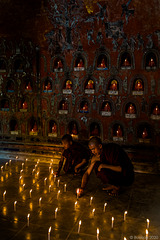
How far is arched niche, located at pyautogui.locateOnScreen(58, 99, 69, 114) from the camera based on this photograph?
414 inches

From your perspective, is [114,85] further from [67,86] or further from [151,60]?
[67,86]

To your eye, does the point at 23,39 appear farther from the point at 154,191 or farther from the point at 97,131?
the point at 154,191

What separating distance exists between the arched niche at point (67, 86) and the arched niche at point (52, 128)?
1507 millimetres

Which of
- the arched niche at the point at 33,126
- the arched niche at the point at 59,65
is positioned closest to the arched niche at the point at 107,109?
the arched niche at the point at 59,65

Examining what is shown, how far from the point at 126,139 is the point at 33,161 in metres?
3.98

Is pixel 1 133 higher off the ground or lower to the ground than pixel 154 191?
higher

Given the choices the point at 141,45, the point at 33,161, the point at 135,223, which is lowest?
the point at 135,223

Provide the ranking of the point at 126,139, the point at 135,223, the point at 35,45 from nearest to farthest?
the point at 135,223 → the point at 126,139 → the point at 35,45

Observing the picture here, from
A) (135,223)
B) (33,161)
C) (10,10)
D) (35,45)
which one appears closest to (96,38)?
(35,45)

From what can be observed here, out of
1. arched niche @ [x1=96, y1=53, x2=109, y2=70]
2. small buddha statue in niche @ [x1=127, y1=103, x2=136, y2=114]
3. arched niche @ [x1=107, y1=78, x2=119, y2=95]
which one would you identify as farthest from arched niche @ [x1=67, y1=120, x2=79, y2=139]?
arched niche @ [x1=96, y1=53, x2=109, y2=70]

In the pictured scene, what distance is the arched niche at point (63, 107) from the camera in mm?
10516

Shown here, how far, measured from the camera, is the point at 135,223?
547 cm

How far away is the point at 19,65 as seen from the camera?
11.1 m

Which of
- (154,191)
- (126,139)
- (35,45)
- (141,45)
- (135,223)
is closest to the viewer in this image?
(135,223)
